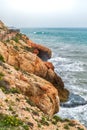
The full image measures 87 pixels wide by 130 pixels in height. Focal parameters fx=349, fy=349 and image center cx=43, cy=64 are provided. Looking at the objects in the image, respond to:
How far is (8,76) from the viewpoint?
28.6m

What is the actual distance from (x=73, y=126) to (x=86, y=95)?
729 inches

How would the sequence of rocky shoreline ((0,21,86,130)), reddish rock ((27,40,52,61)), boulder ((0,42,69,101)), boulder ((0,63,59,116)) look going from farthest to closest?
reddish rock ((27,40,52,61)) < boulder ((0,42,69,101)) < boulder ((0,63,59,116)) < rocky shoreline ((0,21,86,130))

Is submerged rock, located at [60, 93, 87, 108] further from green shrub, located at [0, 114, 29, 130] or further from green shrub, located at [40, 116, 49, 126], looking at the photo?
green shrub, located at [0, 114, 29, 130]

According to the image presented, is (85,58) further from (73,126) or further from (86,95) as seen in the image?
(73,126)

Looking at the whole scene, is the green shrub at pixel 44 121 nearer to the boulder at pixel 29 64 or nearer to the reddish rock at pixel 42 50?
the boulder at pixel 29 64

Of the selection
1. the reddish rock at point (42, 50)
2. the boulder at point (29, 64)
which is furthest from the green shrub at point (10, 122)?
the reddish rock at point (42, 50)

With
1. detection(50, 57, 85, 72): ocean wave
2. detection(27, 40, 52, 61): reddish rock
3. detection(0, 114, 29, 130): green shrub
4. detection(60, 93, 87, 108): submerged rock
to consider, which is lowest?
detection(50, 57, 85, 72): ocean wave

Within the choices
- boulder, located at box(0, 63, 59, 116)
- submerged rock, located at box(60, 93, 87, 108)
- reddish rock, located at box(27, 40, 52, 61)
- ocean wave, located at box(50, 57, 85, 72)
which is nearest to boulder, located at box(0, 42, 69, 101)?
submerged rock, located at box(60, 93, 87, 108)

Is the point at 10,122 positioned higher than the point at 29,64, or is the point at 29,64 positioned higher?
the point at 29,64

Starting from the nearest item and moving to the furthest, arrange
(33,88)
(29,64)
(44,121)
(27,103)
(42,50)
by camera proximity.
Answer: (44,121) → (27,103) → (33,88) → (29,64) → (42,50)

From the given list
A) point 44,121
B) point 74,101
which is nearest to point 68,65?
point 74,101

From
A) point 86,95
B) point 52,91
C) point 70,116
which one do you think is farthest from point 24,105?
point 86,95

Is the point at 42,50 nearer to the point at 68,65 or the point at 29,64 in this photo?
the point at 68,65

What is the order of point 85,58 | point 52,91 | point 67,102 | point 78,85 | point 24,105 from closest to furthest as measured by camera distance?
point 24,105
point 52,91
point 67,102
point 78,85
point 85,58
